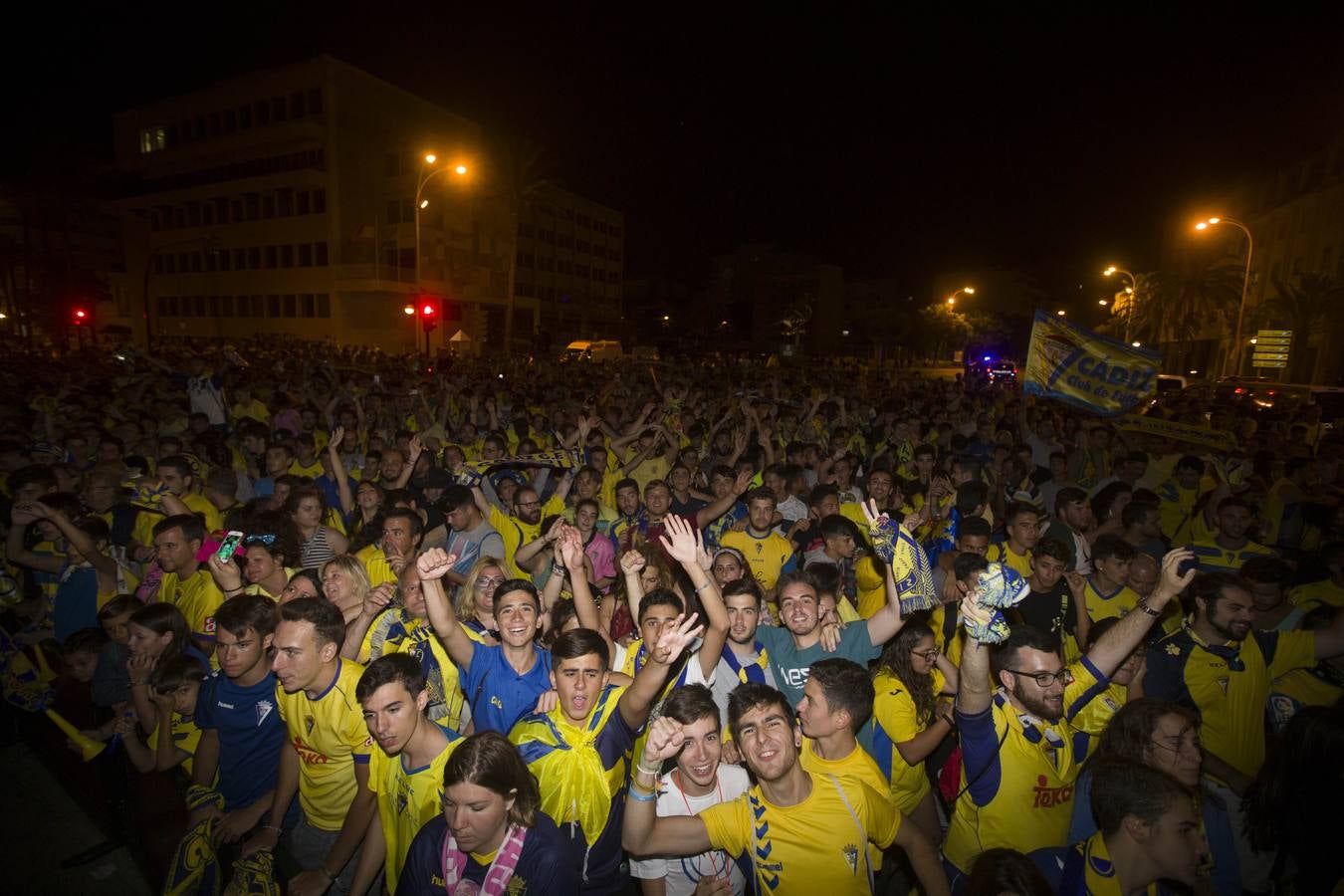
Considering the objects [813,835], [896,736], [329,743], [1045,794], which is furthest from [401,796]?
[1045,794]

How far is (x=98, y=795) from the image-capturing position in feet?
14.6

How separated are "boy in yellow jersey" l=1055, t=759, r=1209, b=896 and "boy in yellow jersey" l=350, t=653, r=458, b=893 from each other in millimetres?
2820

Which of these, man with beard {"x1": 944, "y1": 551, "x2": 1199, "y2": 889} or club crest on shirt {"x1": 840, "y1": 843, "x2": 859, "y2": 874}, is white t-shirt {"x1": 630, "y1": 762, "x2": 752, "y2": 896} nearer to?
club crest on shirt {"x1": 840, "y1": 843, "x2": 859, "y2": 874}

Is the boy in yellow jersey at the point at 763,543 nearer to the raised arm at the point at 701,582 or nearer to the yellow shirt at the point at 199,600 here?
the raised arm at the point at 701,582

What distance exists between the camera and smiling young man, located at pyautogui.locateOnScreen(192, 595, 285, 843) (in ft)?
11.8

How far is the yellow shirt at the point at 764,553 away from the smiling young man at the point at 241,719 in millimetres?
3666

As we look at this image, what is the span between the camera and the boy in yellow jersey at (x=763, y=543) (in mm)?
6059

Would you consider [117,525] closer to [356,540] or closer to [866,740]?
[356,540]

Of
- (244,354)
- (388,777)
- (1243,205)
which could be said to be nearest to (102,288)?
(244,354)

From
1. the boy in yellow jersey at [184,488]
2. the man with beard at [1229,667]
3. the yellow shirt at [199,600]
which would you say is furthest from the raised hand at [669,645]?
the boy in yellow jersey at [184,488]

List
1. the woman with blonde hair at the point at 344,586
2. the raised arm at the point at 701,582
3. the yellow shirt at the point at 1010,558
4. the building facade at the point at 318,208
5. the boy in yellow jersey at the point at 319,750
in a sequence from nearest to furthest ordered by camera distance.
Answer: the boy in yellow jersey at the point at 319,750, the raised arm at the point at 701,582, the woman with blonde hair at the point at 344,586, the yellow shirt at the point at 1010,558, the building facade at the point at 318,208

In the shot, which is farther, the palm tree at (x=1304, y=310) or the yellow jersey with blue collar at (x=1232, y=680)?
the palm tree at (x=1304, y=310)

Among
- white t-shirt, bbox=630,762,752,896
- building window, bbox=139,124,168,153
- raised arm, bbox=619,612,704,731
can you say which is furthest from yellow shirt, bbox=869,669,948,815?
building window, bbox=139,124,168,153

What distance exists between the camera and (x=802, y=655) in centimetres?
408
